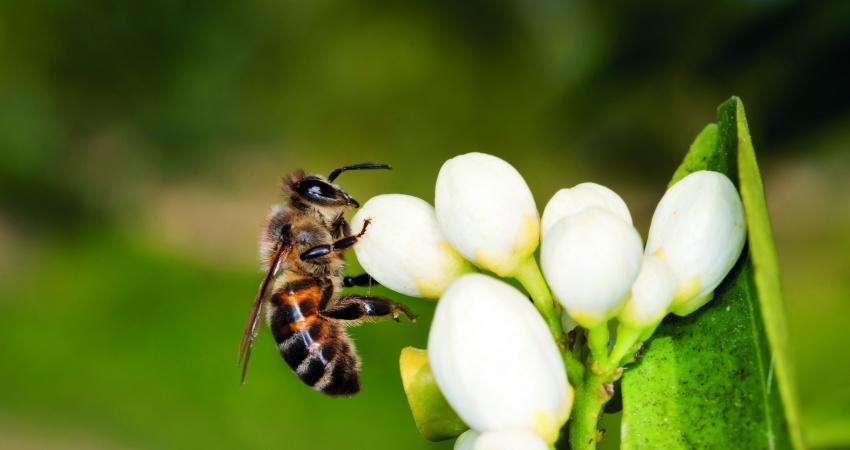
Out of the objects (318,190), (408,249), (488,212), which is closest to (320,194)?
(318,190)

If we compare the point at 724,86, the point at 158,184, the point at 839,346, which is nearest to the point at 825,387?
the point at 839,346

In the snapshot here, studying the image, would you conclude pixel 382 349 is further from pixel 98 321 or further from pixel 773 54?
pixel 773 54

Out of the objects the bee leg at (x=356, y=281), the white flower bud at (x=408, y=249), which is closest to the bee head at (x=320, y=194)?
the bee leg at (x=356, y=281)

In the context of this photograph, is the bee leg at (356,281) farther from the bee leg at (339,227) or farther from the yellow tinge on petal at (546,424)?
the yellow tinge on petal at (546,424)

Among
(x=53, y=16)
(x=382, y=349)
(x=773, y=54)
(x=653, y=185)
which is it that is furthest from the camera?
(x=53, y=16)

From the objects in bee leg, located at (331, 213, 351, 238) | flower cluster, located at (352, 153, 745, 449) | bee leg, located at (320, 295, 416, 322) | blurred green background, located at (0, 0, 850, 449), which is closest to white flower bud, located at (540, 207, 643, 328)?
flower cluster, located at (352, 153, 745, 449)

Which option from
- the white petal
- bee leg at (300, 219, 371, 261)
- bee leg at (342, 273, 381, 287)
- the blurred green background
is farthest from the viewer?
the blurred green background

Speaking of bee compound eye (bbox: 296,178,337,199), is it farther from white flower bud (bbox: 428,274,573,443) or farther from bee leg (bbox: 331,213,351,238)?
white flower bud (bbox: 428,274,573,443)
